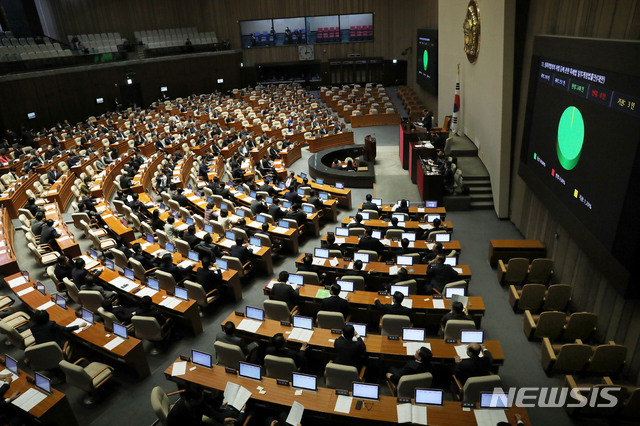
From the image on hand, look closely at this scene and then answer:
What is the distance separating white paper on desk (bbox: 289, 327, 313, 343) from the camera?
21.9 ft

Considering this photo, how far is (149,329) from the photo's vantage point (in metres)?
7.23

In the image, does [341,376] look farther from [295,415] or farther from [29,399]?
[29,399]

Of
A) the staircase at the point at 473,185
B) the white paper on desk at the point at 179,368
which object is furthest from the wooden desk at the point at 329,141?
the white paper on desk at the point at 179,368

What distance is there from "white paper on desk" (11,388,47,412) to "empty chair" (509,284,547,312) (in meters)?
7.93

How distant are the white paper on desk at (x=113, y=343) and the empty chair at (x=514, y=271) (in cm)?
748

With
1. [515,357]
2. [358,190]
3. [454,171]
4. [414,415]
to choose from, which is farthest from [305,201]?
[414,415]

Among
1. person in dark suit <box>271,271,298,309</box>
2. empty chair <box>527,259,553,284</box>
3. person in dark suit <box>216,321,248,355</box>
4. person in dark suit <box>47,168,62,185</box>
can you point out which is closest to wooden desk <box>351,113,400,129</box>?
person in dark suit <box>47,168,62,185</box>

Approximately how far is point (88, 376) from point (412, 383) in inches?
181

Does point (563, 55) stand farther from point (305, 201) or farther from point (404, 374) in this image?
point (305, 201)

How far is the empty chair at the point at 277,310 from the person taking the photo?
7302mm

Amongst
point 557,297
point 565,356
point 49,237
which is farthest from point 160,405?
point 49,237

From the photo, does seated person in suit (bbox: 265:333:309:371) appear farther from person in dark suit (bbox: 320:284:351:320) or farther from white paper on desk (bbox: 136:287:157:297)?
white paper on desk (bbox: 136:287:157:297)

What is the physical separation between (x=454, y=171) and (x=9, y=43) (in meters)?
25.6

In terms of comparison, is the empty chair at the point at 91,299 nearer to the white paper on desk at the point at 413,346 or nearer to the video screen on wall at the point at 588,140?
the white paper on desk at the point at 413,346
